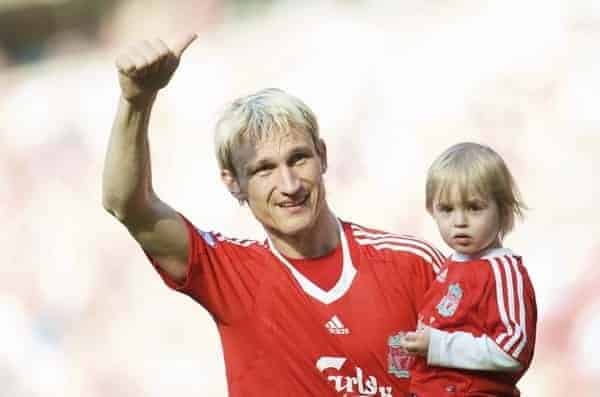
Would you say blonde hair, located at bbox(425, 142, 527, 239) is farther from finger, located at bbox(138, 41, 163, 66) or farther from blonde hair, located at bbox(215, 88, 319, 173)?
finger, located at bbox(138, 41, 163, 66)

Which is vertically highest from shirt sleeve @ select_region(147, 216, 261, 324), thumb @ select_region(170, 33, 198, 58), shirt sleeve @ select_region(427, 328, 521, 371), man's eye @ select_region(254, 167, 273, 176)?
thumb @ select_region(170, 33, 198, 58)

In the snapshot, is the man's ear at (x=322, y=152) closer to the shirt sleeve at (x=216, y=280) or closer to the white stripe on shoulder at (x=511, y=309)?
the shirt sleeve at (x=216, y=280)

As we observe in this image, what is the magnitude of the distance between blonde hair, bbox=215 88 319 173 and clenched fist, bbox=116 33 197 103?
0.35 metres

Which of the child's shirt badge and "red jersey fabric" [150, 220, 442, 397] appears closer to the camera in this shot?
the child's shirt badge

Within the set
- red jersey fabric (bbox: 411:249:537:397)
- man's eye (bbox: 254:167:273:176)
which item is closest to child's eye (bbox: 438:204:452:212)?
red jersey fabric (bbox: 411:249:537:397)

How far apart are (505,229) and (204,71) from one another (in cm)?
305

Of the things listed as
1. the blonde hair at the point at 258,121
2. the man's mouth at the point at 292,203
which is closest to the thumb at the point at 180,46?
the blonde hair at the point at 258,121

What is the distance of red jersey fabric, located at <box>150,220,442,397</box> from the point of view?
258cm

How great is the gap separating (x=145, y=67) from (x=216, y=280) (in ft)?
1.89

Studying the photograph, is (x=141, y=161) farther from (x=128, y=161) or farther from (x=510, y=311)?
(x=510, y=311)

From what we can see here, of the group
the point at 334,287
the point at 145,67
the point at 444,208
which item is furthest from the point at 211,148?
the point at 145,67

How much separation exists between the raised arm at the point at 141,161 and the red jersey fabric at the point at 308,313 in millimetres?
59

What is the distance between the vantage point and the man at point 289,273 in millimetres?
2576

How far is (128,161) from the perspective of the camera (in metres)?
2.39
